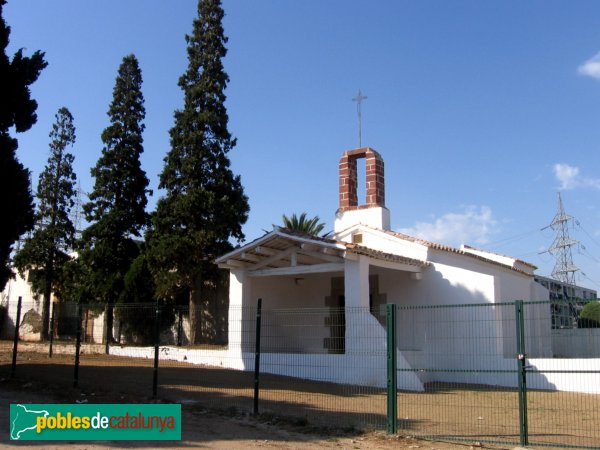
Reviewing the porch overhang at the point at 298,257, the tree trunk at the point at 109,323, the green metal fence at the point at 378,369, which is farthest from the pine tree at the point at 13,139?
the porch overhang at the point at 298,257

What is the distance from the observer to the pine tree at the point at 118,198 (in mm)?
24422

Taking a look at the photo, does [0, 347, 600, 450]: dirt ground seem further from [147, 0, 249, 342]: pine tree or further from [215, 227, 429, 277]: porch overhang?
[147, 0, 249, 342]: pine tree

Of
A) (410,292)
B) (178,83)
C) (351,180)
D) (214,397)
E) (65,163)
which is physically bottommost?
(214,397)

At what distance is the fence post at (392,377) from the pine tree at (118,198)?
56.3 feet

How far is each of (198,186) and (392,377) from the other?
1532 cm

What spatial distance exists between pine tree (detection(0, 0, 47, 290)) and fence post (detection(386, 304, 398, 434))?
910 cm

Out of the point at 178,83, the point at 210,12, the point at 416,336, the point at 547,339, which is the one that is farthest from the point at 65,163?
the point at 547,339

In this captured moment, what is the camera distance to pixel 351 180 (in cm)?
2212

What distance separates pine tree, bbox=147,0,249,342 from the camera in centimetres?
2169

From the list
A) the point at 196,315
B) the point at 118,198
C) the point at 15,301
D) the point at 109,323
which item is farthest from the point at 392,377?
the point at 15,301

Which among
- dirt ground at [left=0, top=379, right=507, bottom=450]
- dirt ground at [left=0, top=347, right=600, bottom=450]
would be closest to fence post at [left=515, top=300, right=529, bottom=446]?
dirt ground at [left=0, top=347, right=600, bottom=450]

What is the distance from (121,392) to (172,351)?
6329mm

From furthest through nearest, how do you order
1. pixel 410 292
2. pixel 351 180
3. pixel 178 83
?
pixel 178 83
pixel 351 180
pixel 410 292

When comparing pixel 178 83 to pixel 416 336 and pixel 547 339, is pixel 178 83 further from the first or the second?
pixel 547 339
